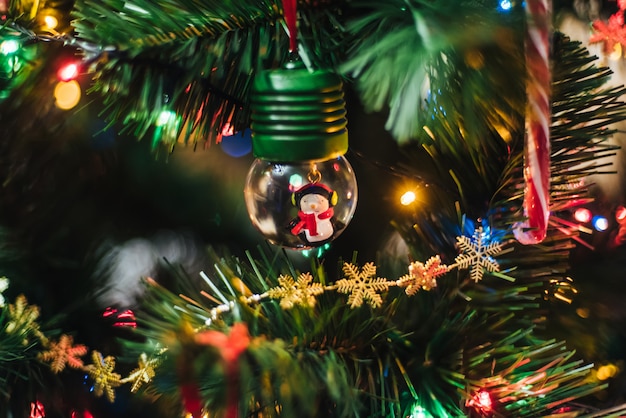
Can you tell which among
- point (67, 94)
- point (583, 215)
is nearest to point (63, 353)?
point (67, 94)

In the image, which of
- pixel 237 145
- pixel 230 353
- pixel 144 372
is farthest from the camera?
pixel 237 145

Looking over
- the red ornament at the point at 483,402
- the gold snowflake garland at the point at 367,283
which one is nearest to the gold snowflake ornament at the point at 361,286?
the gold snowflake garland at the point at 367,283

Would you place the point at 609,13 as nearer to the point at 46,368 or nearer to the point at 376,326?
the point at 376,326

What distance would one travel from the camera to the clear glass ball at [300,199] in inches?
16.3

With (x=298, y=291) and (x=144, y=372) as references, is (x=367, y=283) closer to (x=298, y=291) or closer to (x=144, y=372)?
(x=298, y=291)

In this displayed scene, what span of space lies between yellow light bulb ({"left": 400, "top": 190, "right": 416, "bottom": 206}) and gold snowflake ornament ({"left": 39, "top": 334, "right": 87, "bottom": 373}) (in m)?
→ 0.31

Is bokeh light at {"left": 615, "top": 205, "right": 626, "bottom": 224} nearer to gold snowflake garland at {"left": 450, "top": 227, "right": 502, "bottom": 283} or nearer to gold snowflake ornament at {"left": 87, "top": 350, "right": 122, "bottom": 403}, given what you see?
gold snowflake garland at {"left": 450, "top": 227, "right": 502, "bottom": 283}

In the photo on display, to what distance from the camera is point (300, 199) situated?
413mm

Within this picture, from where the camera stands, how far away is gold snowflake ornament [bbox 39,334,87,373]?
1.71ft

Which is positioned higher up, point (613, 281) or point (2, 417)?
point (613, 281)

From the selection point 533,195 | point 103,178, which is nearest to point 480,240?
point 533,195

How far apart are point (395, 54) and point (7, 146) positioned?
391 millimetres

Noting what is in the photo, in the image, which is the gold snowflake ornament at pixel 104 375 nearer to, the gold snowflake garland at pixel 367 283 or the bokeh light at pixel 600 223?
the gold snowflake garland at pixel 367 283

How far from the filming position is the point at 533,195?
16.1 inches
